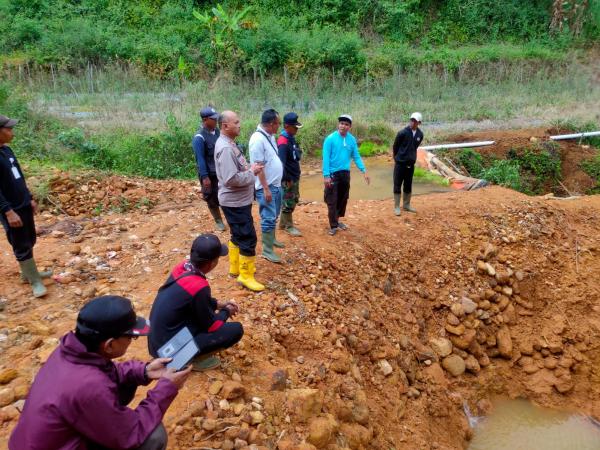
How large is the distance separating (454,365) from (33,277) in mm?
4502

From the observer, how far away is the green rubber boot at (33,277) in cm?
402

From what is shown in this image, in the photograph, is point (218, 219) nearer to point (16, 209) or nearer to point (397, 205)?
point (16, 209)

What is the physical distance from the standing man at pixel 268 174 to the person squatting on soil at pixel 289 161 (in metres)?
0.29

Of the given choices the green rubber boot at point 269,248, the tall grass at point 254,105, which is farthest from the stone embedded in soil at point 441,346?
the tall grass at point 254,105

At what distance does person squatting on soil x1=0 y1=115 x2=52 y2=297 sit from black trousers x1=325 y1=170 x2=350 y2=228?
3058mm

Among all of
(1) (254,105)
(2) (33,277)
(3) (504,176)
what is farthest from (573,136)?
(2) (33,277)

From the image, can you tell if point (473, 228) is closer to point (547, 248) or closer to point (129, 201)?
point (547, 248)

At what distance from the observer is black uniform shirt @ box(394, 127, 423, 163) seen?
230 inches

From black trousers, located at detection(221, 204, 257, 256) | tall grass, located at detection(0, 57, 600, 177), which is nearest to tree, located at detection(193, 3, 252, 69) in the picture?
tall grass, located at detection(0, 57, 600, 177)

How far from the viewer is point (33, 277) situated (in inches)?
160

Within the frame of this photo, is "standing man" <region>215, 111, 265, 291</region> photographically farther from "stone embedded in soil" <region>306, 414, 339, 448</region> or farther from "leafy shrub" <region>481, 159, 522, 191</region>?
"leafy shrub" <region>481, 159, 522, 191</region>

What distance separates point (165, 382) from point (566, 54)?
23.6 m

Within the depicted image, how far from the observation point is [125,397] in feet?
6.79

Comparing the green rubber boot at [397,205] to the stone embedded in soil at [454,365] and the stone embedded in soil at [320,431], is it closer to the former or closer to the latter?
the stone embedded in soil at [454,365]
